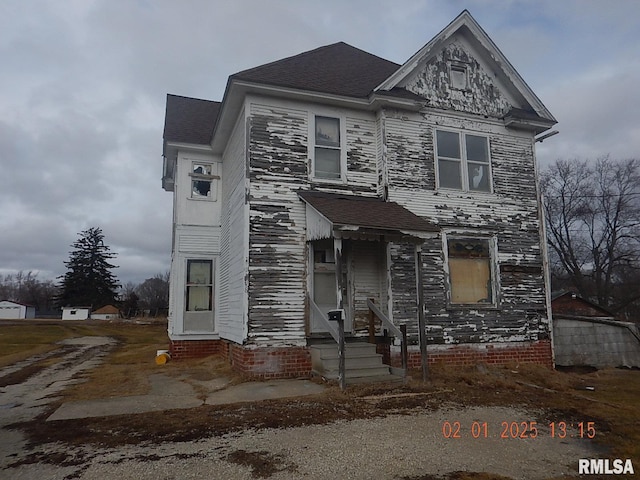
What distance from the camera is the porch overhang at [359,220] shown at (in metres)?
9.20

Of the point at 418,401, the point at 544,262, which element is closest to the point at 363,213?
the point at 418,401

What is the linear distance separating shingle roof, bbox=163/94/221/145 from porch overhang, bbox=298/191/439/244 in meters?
4.79

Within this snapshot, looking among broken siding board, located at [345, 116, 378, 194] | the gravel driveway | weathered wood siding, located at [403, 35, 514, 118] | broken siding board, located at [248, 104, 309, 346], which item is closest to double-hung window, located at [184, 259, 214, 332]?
broken siding board, located at [248, 104, 309, 346]

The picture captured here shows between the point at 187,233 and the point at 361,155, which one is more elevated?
the point at 361,155

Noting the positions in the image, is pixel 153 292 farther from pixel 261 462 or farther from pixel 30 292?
pixel 261 462

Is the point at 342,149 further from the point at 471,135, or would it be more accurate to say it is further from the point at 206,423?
the point at 206,423

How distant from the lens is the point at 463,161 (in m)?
12.3

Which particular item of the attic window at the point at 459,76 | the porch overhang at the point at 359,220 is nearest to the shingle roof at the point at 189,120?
the porch overhang at the point at 359,220

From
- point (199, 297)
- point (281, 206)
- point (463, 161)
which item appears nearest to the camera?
point (281, 206)

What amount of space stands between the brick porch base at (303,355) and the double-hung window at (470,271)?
45.8 inches

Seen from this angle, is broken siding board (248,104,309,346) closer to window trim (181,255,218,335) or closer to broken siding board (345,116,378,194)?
broken siding board (345,116,378,194)

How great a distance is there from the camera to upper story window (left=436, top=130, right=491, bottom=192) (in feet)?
40.0

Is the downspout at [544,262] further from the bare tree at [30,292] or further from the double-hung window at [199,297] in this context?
the bare tree at [30,292]

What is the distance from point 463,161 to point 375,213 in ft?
12.0
